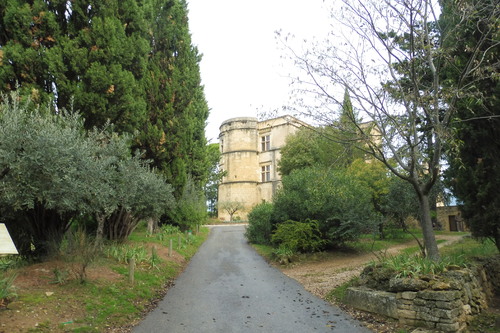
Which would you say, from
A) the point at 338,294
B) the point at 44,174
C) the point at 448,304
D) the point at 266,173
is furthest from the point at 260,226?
the point at 266,173

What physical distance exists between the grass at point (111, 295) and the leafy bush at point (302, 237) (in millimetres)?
5627

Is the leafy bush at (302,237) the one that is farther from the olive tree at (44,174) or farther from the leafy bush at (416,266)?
the olive tree at (44,174)

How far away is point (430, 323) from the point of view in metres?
6.02

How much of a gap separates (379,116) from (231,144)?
4143 cm

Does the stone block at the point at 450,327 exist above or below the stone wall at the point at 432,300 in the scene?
below

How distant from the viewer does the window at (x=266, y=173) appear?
4847 centimetres

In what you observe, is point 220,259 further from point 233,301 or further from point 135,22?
point 135,22

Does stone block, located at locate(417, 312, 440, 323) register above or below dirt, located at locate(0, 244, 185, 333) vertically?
below

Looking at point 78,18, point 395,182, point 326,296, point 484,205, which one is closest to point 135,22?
point 78,18

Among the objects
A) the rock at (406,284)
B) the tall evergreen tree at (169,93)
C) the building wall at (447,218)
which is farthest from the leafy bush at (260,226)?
the building wall at (447,218)

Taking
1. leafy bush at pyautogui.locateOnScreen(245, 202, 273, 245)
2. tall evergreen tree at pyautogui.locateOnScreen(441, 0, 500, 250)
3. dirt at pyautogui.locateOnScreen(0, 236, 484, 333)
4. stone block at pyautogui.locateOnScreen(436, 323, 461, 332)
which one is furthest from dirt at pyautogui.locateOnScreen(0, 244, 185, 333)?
leafy bush at pyautogui.locateOnScreen(245, 202, 273, 245)

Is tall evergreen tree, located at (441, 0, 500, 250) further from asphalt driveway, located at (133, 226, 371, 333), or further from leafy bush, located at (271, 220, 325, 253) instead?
leafy bush, located at (271, 220, 325, 253)

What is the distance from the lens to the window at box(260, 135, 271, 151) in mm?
49219

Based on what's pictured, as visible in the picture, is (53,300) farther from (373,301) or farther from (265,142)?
(265,142)
